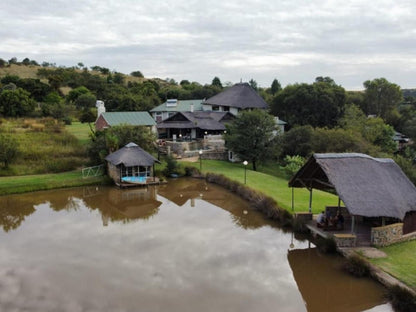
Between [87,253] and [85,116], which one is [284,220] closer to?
[87,253]

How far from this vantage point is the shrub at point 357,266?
1326cm

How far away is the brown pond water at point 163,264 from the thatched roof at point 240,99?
27.2 metres

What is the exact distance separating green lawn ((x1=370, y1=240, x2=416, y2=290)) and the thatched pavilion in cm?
48

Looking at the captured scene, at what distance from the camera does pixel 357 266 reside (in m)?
13.4

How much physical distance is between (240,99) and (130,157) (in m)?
24.6

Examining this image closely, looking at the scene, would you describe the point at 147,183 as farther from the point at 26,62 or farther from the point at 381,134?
the point at 26,62

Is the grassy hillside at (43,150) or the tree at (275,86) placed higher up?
the tree at (275,86)

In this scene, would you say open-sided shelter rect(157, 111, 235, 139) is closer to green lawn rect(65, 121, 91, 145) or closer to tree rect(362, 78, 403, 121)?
green lawn rect(65, 121, 91, 145)

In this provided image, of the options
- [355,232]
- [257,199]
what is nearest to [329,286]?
[355,232]

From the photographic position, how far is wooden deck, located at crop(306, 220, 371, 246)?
607 inches

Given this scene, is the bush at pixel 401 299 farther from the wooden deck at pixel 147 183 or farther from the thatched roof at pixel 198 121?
the thatched roof at pixel 198 121

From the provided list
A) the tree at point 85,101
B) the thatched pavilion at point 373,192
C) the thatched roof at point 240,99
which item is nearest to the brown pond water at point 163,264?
the thatched pavilion at point 373,192

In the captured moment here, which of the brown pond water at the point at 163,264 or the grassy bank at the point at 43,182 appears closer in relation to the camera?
the brown pond water at the point at 163,264

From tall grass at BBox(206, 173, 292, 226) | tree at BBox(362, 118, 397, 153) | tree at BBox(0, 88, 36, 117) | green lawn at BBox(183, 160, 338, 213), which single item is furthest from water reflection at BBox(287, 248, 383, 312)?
tree at BBox(0, 88, 36, 117)
